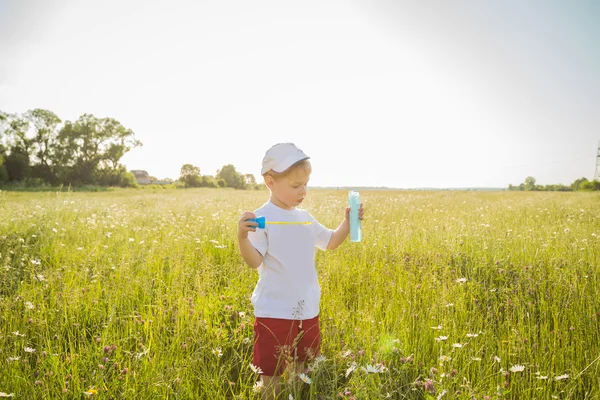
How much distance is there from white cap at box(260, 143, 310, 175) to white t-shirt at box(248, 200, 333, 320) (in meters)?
0.29

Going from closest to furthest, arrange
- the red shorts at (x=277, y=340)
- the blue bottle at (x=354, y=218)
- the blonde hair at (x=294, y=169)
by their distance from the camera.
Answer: the red shorts at (x=277, y=340) < the blonde hair at (x=294, y=169) < the blue bottle at (x=354, y=218)

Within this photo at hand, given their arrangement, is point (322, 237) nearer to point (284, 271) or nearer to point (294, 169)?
point (284, 271)

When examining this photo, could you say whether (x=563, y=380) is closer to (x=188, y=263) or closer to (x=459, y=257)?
(x=459, y=257)

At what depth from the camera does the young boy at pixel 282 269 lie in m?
2.28

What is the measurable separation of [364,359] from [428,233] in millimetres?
4119

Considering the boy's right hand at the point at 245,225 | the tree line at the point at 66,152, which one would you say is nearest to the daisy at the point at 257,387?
the boy's right hand at the point at 245,225

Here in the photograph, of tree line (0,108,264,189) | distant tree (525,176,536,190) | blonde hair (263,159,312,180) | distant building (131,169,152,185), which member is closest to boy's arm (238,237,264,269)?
blonde hair (263,159,312,180)

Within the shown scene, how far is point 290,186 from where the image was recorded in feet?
7.98

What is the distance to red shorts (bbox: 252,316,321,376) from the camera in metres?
2.25

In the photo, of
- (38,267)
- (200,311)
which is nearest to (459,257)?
(200,311)

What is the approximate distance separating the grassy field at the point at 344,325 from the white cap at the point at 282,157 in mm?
1228

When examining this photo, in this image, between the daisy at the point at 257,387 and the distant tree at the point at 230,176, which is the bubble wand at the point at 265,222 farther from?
the distant tree at the point at 230,176

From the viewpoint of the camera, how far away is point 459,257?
14.9ft

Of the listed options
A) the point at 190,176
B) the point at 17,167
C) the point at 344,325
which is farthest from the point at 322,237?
the point at 190,176
